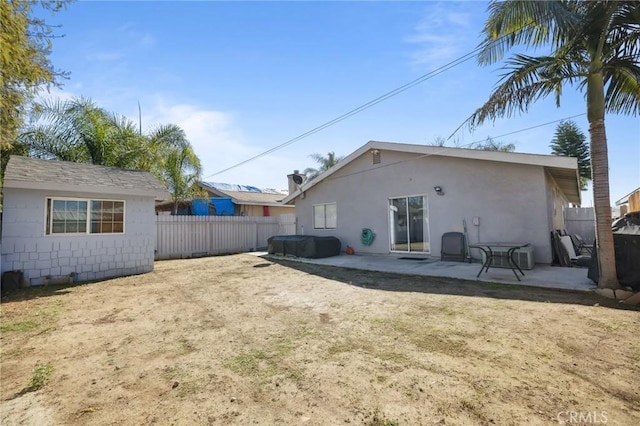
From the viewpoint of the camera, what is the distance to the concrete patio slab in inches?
240

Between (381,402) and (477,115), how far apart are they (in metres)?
6.65

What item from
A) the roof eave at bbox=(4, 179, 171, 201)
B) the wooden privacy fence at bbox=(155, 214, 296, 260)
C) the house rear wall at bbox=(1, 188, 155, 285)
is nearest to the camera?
the roof eave at bbox=(4, 179, 171, 201)

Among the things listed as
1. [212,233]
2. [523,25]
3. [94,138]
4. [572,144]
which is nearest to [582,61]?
[523,25]

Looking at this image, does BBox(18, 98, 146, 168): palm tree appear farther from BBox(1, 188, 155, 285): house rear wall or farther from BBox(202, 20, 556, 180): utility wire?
BBox(202, 20, 556, 180): utility wire

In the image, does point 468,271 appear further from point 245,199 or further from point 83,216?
point 245,199

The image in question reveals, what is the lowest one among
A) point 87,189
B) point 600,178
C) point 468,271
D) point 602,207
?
point 468,271

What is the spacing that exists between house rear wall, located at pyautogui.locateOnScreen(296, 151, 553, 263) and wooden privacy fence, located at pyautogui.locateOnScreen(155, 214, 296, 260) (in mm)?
3845

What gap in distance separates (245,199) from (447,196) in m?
13.2

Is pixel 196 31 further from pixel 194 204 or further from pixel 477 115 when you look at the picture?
pixel 194 204

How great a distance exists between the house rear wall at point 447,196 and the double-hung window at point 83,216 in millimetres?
7929

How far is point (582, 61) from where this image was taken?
19.0ft

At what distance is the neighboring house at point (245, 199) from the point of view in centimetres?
1912

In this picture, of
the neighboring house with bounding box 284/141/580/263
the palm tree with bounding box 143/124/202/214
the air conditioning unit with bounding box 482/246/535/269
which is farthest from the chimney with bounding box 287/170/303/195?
the air conditioning unit with bounding box 482/246/535/269

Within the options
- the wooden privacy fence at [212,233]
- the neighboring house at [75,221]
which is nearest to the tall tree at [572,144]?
the wooden privacy fence at [212,233]
